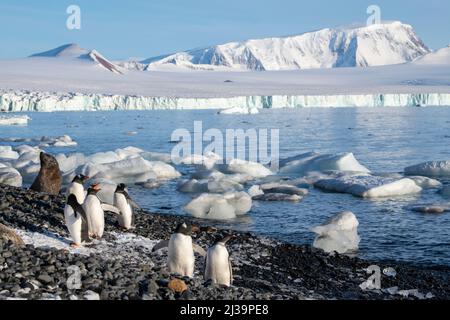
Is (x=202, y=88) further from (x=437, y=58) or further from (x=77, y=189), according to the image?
(x=437, y=58)

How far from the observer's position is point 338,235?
9984mm

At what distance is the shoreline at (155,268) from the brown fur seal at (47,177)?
4.09 ft

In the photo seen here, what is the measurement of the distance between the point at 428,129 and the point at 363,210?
92.4 feet

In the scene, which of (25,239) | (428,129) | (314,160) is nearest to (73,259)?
(25,239)

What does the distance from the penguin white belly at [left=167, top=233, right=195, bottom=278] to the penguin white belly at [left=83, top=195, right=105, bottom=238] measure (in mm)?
1608

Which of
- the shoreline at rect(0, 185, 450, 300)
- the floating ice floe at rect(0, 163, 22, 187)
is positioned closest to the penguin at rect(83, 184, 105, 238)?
the shoreline at rect(0, 185, 450, 300)

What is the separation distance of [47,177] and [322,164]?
8.97m

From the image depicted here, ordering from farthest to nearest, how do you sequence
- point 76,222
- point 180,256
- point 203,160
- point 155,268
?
point 203,160, point 76,222, point 180,256, point 155,268

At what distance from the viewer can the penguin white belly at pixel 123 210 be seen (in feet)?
29.8

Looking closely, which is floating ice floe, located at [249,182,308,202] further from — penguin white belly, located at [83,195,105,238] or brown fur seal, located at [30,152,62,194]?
penguin white belly, located at [83,195,105,238]

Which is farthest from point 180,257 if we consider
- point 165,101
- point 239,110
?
point 165,101

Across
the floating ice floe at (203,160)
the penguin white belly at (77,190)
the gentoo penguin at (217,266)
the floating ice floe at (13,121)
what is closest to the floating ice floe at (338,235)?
the gentoo penguin at (217,266)

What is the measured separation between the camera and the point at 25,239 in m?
7.59
